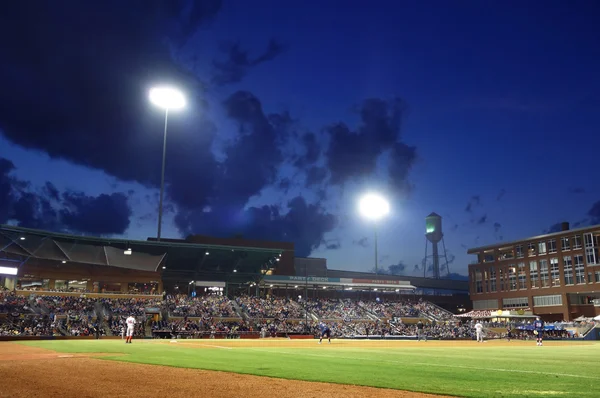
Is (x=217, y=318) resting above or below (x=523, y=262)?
below

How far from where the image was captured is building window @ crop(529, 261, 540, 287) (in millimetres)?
91906

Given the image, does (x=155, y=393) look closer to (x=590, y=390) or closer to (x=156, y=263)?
(x=590, y=390)

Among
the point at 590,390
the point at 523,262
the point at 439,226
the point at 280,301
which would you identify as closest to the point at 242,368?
the point at 590,390

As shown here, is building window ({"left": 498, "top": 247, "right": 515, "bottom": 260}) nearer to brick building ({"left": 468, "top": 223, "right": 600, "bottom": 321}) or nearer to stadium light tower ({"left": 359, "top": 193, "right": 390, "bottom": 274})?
brick building ({"left": 468, "top": 223, "right": 600, "bottom": 321})

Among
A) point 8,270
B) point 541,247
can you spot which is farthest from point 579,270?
point 8,270

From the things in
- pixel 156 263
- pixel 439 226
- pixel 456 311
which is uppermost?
pixel 439 226

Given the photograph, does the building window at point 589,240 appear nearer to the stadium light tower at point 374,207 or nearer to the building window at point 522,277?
the building window at point 522,277

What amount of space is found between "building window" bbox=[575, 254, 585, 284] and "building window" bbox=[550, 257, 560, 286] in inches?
149

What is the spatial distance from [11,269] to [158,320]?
57.3 feet

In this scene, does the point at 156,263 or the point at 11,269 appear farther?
the point at 156,263

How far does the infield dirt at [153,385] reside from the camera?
29.7 ft

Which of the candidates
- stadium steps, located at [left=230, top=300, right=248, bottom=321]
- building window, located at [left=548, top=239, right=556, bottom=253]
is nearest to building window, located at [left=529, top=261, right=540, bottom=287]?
building window, located at [left=548, top=239, right=556, bottom=253]

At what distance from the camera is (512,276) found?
97.5 metres

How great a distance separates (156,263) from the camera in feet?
192
